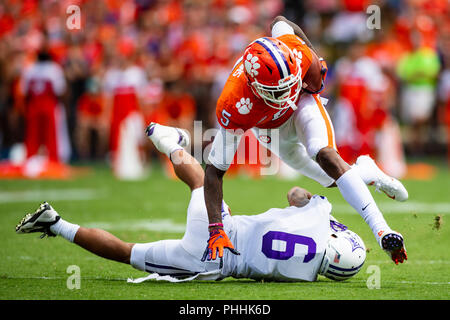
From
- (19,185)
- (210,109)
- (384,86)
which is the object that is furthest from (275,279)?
(210,109)

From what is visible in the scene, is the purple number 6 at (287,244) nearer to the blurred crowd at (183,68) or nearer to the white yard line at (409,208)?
the white yard line at (409,208)

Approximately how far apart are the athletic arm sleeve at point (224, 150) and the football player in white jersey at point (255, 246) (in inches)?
9.7

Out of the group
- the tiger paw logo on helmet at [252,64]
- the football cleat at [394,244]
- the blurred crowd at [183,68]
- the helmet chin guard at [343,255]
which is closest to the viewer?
the football cleat at [394,244]

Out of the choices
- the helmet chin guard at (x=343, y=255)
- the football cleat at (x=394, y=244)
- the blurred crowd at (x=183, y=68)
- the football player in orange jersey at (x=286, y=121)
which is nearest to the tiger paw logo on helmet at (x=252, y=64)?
the football player in orange jersey at (x=286, y=121)

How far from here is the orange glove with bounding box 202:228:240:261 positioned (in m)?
4.48

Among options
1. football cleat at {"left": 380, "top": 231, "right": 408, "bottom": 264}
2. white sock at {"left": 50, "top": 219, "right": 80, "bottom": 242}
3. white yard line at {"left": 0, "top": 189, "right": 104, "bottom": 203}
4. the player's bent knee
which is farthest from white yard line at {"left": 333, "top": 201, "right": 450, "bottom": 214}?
white sock at {"left": 50, "top": 219, "right": 80, "bottom": 242}

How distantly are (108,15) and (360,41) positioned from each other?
4802 millimetres

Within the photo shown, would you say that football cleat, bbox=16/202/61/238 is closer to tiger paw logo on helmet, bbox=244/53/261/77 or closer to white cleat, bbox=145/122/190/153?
white cleat, bbox=145/122/190/153

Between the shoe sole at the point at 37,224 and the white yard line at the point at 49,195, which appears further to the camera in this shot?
the white yard line at the point at 49,195

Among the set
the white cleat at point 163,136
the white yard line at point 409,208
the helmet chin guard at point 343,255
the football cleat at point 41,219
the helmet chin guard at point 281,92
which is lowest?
the white yard line at point 409,208

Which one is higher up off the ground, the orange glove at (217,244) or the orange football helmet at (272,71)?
the orange football helmet at (272,71)

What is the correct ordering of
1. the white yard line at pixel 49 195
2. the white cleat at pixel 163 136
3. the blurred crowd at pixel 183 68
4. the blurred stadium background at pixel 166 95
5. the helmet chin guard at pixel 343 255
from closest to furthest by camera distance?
the helmet chin guard at pixel 343 255
the white cleat at pixel 163 136
the white yard line at pixel 49 195
the blurred stadium background at pixel 166 95
the blurred crowd at pixel 183 68

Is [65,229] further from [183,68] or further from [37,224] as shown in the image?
[183,68]

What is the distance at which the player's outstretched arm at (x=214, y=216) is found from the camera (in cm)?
450
